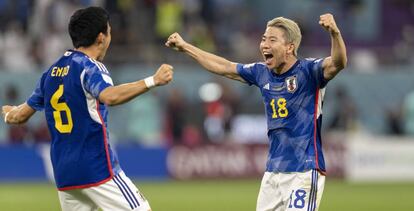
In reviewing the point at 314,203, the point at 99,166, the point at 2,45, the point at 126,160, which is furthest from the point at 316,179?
the point at 2,45

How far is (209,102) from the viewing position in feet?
77.6

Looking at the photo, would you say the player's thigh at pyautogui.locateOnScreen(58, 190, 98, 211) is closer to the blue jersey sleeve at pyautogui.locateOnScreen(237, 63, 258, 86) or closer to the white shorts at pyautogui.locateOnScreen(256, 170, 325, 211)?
the white shorts at pyautogui.locateOnScreen(256, 170, 325, 211)

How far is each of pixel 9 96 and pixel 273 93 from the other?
13747 mm

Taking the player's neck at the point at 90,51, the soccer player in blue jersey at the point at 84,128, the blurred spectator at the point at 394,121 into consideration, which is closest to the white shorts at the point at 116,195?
the soccer player in blue jersey at the point at 84,128

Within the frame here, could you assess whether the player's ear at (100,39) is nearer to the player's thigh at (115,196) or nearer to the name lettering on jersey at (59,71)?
the name lettering on jersey at (59,71)

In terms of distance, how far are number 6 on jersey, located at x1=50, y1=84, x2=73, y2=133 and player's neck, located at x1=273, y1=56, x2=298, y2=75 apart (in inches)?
75.7

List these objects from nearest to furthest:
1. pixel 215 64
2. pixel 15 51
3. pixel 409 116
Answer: pixel 215 64, pixel 15 51, pixel 409 116

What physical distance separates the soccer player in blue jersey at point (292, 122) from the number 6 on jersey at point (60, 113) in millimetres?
1803

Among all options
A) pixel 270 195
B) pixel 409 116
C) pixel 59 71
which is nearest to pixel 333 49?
pixel 270 195

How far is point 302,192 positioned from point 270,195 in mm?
284

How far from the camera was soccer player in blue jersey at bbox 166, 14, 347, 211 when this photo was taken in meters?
8.87

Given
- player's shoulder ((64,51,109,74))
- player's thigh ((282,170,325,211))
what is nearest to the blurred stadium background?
player's thigh ((282,170,325,211))

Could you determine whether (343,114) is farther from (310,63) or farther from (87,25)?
(87,25)

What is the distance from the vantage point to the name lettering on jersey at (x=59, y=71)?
8289 mm
